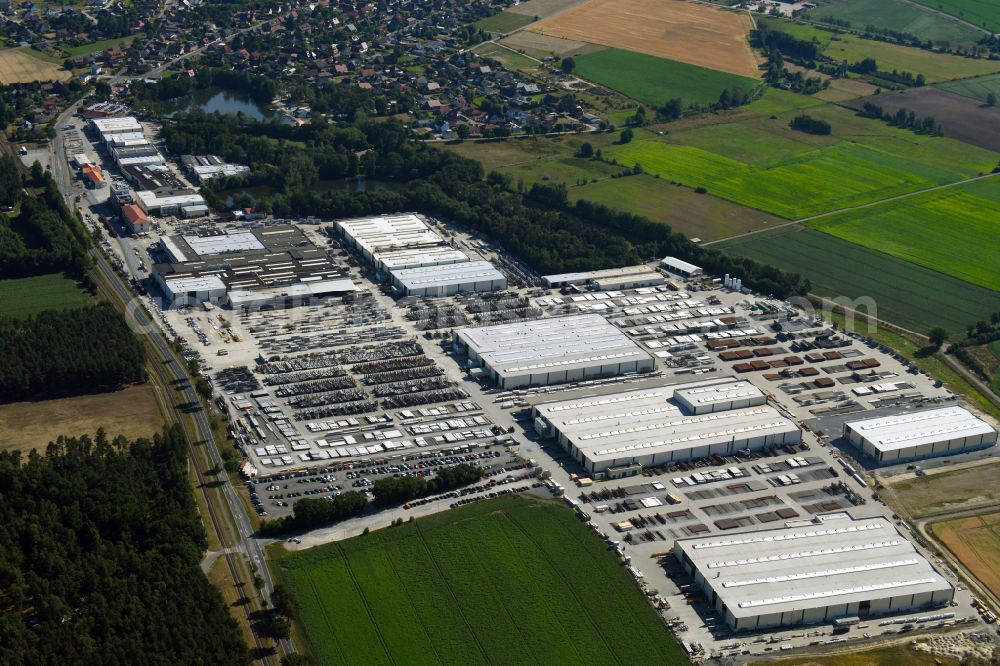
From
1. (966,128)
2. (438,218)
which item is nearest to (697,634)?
(438,218)

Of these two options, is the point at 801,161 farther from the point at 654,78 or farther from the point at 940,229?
→ the point at 654,78

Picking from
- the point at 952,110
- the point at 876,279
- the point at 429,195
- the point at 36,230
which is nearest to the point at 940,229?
the point at 876,279

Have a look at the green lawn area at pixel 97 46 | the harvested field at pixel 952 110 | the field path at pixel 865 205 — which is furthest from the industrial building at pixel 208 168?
the harvested field at pixel 952 110

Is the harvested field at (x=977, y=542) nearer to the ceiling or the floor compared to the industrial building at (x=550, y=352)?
nearer to the floor

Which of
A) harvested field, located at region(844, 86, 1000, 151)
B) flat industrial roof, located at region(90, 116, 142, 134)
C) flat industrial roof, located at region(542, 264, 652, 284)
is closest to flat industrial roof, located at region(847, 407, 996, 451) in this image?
flat industrial roof, located at region(542, 264, 652, 284)

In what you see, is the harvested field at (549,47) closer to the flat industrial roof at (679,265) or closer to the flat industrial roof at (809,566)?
the flat industrial roof at (679,265)

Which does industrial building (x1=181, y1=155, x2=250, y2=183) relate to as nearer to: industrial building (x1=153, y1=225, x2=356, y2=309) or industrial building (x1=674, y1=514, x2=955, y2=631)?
industrial building (x1=153, y1=225, x2=356, y2=309)
